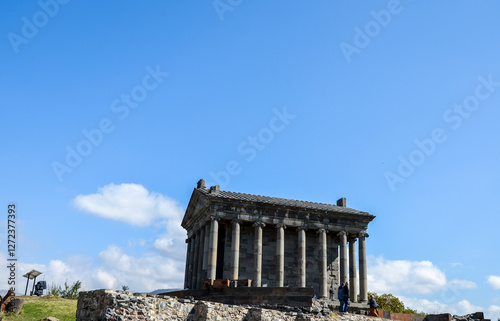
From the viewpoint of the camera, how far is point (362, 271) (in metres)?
43.4

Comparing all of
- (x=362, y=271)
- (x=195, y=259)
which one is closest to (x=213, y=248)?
(x=195, y=259)

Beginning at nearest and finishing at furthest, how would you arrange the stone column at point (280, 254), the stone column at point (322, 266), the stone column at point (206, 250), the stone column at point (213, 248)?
the stone column at point (213, 248) < the stone column at point (206, 250) < the stone column at point (280, 254) < the stone column at point (322, 266)

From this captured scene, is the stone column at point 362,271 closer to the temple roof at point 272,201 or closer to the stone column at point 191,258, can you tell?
the temple roof at point 272,201

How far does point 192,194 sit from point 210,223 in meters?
6.35

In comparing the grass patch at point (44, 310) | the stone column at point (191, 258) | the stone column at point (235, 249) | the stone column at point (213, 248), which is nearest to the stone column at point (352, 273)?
the stone column at point (235, 249)

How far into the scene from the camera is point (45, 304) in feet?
104

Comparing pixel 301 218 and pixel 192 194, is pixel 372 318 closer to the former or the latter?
pixel 301 218

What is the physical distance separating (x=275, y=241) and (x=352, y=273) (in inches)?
305

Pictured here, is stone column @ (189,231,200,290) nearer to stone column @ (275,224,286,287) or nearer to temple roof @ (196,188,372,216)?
temple roof @ (196,188,372,216)

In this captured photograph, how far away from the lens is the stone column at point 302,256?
40884 millimetres

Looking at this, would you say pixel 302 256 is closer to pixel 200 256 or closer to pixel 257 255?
pixel 257 255

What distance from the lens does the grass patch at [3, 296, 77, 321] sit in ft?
90.1

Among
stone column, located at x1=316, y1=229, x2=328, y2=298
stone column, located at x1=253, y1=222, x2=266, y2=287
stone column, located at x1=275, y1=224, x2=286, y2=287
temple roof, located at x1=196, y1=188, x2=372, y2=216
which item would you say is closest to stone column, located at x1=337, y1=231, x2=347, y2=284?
stone column, located at x1=316, y1=229, x2=328, y2=298

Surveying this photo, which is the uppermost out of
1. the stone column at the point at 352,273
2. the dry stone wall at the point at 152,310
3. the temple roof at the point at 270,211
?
the temple roof at the point at 270,211
